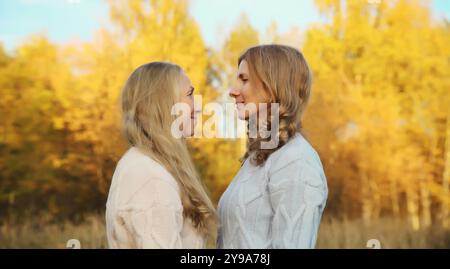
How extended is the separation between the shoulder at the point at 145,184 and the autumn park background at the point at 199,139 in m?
8.30

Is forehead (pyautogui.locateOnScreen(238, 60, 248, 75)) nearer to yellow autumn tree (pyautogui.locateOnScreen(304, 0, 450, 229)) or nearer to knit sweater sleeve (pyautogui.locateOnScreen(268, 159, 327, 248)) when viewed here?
knit sweater sleeve (pyautogui.locateOnScreen(268, 159, 327, 248))

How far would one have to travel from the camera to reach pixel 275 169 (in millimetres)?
1971

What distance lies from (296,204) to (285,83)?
0.43m

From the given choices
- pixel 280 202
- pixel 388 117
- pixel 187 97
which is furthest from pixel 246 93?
pixel 388 117

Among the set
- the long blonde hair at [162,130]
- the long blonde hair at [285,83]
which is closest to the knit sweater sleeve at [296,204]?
the long blonde hair at [285,83]

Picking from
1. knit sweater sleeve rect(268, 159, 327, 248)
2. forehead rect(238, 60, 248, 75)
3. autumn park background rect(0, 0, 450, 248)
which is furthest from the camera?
autumn park background rect(0, 0, 450, 248)

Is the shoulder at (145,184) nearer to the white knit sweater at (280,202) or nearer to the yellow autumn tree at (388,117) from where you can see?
the white knit sweater at (280,202)

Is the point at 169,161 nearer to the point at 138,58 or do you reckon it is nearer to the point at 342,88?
the point at 138,58

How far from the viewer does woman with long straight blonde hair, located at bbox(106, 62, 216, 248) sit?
193 cm

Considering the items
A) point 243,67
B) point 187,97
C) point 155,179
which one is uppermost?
point 243,67

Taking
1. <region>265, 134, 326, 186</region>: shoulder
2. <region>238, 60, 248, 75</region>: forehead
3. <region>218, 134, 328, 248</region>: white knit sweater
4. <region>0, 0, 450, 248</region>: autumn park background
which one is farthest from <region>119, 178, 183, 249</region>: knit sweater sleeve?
<region>0, 0, 450, 248</region>: autumn park background

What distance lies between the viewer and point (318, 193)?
1.91m

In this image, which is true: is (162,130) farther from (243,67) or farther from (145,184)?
(243,67)

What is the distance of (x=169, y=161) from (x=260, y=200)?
1.10 feet
